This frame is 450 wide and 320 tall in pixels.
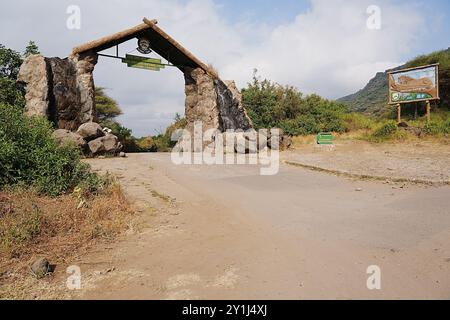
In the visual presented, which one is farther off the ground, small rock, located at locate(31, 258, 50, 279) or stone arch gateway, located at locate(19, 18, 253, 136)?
stone arch gateway, located at locate(19, 18, 253, 136)

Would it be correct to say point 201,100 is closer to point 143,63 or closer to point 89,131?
point 143,63

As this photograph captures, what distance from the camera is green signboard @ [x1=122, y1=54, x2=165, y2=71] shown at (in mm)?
15633

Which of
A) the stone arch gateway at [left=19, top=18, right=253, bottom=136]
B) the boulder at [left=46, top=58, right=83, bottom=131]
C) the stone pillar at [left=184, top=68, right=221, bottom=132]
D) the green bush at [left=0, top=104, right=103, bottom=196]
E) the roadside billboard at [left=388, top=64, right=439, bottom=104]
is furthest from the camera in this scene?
the roadside billboard at [left=388, top=64, right=439, bottom=104]

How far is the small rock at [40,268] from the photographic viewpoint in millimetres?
3303

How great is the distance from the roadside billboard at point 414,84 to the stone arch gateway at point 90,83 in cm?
965

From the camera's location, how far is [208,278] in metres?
3.25

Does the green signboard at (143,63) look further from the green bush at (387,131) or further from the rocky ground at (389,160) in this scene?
the green bush at (387,131)

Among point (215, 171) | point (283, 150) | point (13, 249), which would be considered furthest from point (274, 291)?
point (283, 150)

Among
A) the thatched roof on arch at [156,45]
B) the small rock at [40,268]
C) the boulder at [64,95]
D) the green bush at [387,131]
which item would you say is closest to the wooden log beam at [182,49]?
the thatched roof on arch at [156,45]

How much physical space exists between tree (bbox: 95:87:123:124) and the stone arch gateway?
999 centimetres

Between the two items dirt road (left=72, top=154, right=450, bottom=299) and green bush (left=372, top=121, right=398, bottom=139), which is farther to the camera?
green bush (left=372, top=121, right=398, bottom=139)

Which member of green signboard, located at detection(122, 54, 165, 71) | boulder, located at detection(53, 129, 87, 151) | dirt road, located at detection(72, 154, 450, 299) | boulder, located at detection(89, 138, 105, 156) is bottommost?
dirt road, located at detection(72, 154, 450, 299)

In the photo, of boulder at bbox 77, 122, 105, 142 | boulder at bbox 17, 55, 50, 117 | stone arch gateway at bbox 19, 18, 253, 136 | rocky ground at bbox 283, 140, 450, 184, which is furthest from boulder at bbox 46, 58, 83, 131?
rocky ground at bbox 283, 140, 450, 184

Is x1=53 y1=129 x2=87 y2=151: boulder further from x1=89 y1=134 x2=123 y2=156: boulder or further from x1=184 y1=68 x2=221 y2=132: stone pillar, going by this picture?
x1=184 y1=68 x2=221 y2=132: stone pillar
